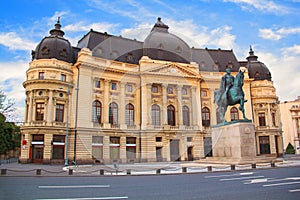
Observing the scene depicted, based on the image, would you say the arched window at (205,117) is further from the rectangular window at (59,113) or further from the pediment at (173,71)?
the rectangular window at (59,113)

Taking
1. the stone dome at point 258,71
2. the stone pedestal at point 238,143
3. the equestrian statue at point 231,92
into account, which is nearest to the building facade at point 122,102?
the stone dome at point 258,71

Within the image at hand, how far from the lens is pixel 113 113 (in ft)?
157

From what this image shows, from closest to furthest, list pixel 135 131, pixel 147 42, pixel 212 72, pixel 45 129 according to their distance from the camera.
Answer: pixel 45 129
pixel 135 131
pixel 147 42
pixel 212 72

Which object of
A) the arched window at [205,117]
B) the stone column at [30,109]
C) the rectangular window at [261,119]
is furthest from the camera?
the rectangular window at [261,119]

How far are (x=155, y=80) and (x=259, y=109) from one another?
25.9 m

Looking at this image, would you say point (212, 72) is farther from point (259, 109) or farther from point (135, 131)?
point (135, 131)

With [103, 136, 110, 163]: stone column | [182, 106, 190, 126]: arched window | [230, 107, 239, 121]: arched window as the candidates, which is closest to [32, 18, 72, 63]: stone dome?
[103, 136, 110, 163]: stone column

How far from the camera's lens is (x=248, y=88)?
5994 cm

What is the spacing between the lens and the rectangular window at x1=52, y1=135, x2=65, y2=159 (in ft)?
137

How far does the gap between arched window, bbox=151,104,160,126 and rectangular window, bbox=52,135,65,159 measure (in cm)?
1578

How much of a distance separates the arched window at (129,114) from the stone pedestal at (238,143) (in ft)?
74.4

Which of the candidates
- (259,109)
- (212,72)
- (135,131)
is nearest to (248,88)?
(259,109)

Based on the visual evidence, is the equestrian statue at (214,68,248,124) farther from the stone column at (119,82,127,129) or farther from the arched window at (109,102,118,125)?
the arched window at (109,102,118,125)

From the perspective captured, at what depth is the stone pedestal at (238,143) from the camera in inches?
1007
